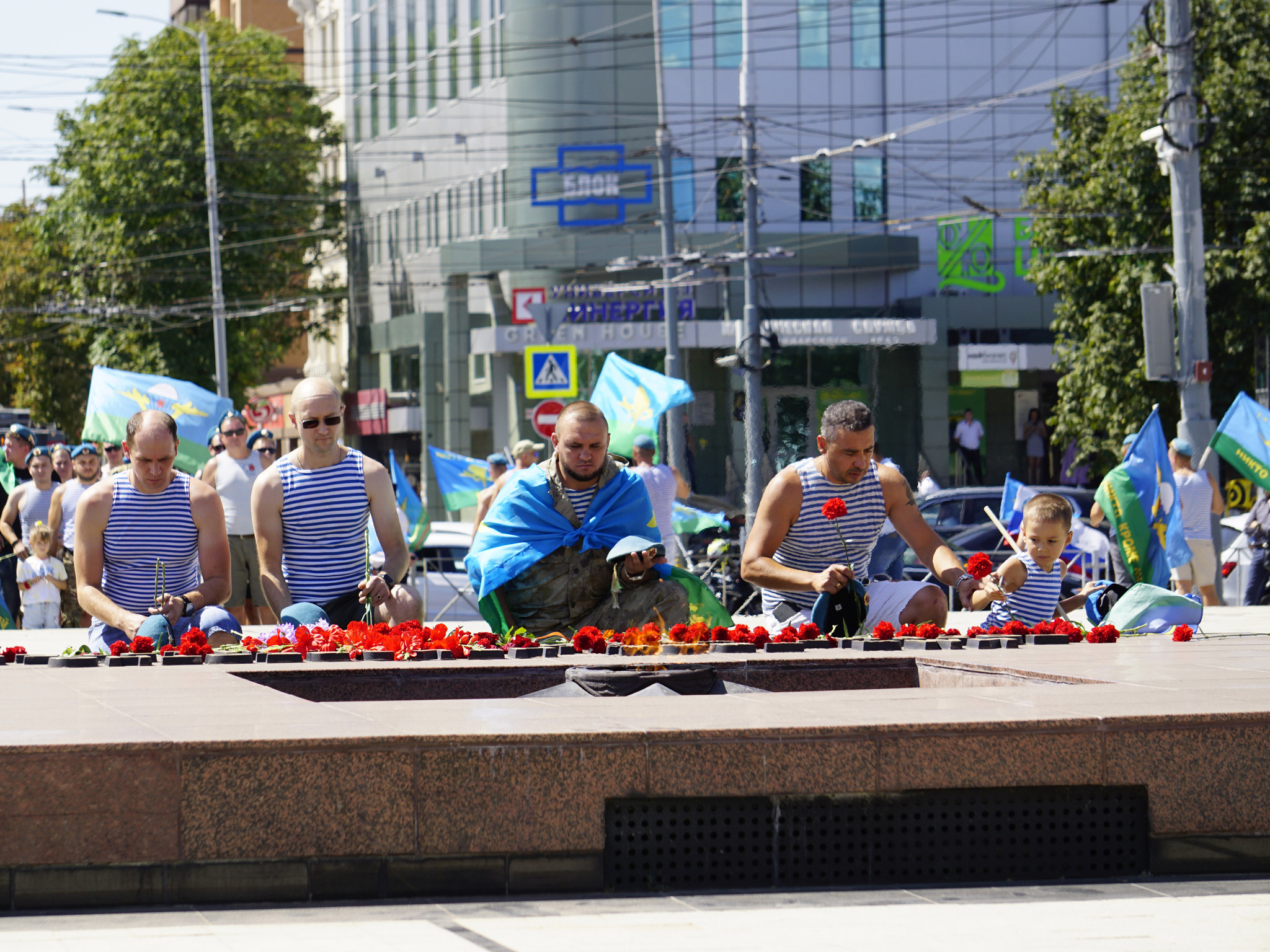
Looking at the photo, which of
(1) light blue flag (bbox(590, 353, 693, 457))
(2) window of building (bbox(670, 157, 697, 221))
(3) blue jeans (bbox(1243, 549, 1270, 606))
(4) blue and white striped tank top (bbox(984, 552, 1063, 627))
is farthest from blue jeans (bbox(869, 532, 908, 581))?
(2) window of building (bbox(670, 157, 697, 221))

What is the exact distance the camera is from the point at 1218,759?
17.9ft

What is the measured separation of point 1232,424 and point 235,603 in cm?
829

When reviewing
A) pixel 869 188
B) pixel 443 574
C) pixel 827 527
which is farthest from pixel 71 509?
pixel 869 188

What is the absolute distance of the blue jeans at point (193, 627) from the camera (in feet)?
26.1

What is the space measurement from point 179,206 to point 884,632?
41849 mm

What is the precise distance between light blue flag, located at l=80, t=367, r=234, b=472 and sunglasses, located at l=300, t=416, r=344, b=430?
9653mm

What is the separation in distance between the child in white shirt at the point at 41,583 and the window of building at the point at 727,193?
93.9 ft

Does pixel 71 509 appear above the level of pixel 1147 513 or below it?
above

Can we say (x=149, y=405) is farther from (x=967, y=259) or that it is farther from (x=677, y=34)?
(x=967, y=259)

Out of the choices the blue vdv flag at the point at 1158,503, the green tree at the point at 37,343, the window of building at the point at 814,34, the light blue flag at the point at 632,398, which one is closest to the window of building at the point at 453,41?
the window of building at the point at 814,34

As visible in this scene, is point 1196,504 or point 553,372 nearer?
point 1196,504

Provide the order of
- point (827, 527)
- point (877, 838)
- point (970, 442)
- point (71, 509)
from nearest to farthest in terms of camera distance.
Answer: point (877, 838) < point (827, 527) < point (71, 509) < point (970, 442)

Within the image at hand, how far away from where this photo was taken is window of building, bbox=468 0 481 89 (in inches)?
1743

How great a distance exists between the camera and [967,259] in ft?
135
